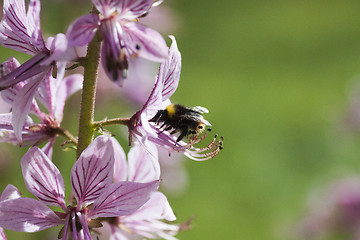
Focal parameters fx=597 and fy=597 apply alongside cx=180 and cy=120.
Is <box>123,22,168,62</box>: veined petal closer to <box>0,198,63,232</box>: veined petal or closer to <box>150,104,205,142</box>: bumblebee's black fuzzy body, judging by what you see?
<box>150,104,205,142</box>: bumblebee's black fuzzy body

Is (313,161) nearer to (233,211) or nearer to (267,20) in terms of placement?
(233,211)

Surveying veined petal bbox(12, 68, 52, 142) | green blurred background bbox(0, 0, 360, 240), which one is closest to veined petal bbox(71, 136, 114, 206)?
veined petal bbox(12, 68, 52, 142)

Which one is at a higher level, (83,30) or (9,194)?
(83,30)

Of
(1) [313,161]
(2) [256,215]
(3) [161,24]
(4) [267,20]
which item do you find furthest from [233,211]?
(4) [267,20]

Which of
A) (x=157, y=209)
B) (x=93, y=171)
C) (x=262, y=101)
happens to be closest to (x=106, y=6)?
(x=93, y=171)

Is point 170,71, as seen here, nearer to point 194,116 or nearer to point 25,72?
point 194,116

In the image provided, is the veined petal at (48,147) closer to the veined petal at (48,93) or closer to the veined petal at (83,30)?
the veined petal at (48,93)
